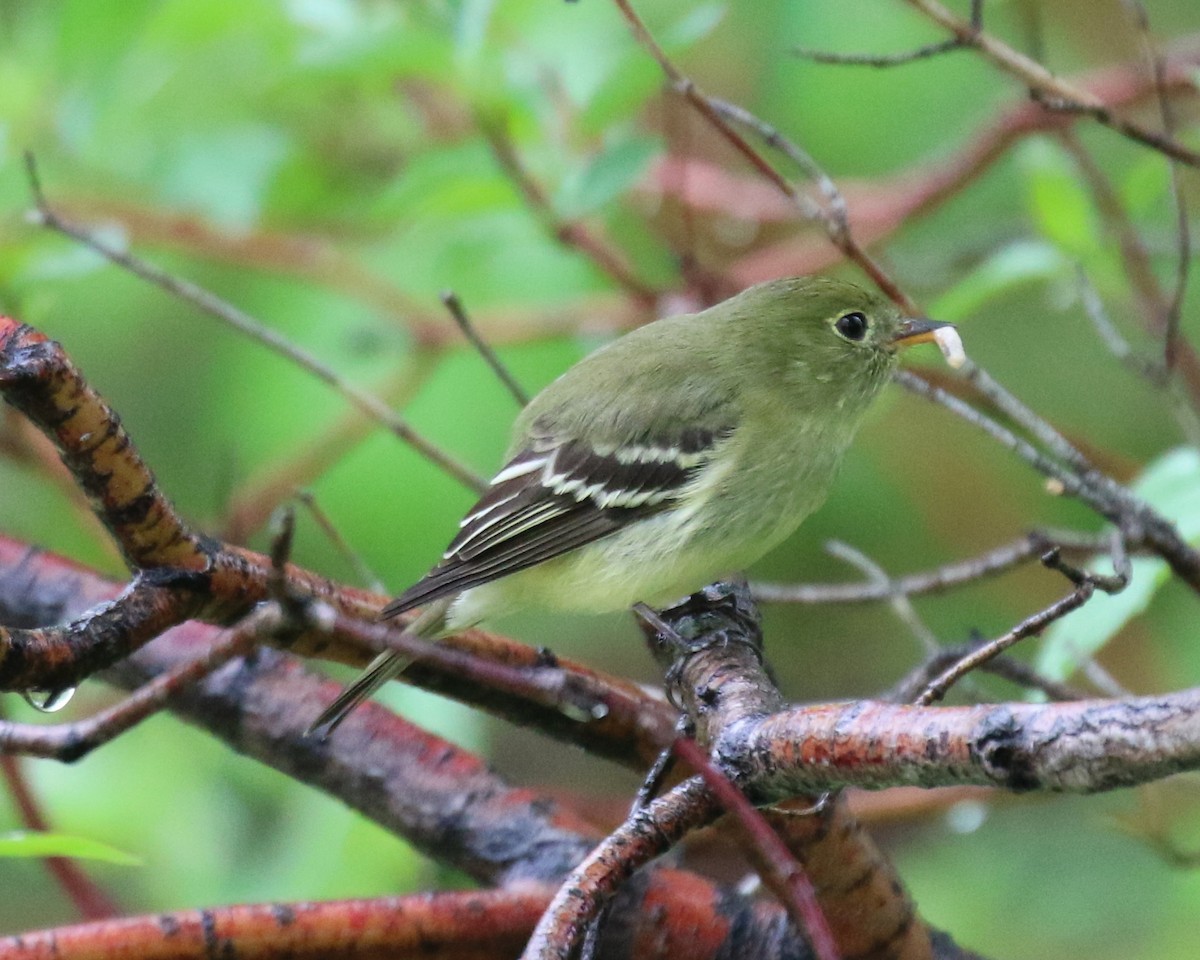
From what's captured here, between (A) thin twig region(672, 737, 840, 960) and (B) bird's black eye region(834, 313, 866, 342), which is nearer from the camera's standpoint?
(A) thin twig region(672, 737, 840, 960)

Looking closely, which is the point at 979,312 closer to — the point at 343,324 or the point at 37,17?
the point at 343,324

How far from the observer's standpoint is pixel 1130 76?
388 cm

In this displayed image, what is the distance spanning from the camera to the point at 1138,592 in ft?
7.49

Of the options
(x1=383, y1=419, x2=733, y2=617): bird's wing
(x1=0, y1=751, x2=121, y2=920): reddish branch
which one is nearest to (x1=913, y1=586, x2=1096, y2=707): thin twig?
(x1=383, y1=419, x2=733, y2=617): bird's wing

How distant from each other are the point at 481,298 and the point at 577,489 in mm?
1171

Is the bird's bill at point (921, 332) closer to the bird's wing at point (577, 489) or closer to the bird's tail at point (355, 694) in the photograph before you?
the bird's wing at point (577, 489)

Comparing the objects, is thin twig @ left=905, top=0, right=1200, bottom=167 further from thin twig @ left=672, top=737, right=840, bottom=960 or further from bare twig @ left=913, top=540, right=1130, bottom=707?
thin twig @ left=672, top=737, right=840, bottom=960

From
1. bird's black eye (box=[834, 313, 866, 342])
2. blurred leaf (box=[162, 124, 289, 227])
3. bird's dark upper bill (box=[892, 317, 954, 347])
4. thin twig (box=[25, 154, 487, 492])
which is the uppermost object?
blurred leaf (box=[162, 124, 289, 227])

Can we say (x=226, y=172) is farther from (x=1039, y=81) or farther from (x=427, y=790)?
(x=1039, y=81)

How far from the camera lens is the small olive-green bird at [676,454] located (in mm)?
3098

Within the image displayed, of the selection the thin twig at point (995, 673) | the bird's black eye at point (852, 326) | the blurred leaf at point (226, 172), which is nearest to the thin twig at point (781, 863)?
the thin twig at point (995, 673)

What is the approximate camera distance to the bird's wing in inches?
122

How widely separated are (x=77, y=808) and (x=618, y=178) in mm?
1949

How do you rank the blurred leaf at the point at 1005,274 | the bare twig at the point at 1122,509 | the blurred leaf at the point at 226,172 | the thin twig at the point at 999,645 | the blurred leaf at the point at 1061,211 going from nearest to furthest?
the thin twig at the point at 999,645 < the bare twig at the point at 1122,509 < the blurred leaf at the point at 1005,274 < the blurred leaf at the point at 1061,211 < the blurred leaf at the point at 226,172
